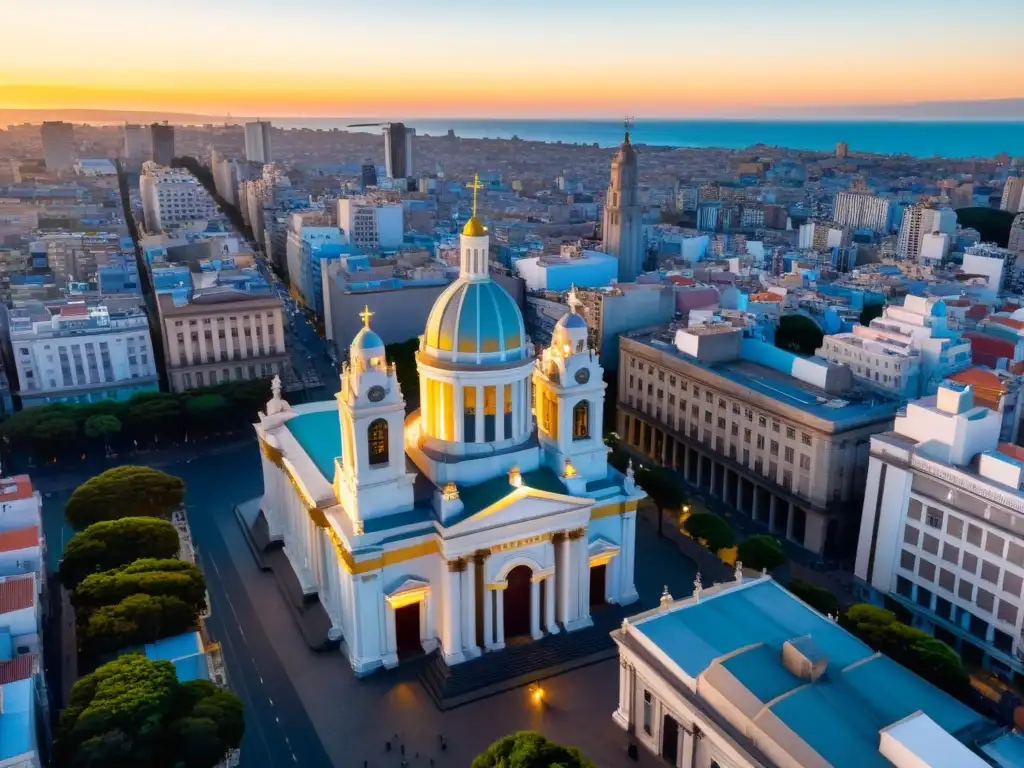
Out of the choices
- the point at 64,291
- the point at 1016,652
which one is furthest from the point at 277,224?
the point at 1016,652

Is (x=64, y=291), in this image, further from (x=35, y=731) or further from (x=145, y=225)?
(x=145, y=225)

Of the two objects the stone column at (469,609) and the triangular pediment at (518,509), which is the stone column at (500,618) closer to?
the stone column at (469,609)

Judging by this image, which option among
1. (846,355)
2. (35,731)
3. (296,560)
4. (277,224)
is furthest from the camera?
(277,224)

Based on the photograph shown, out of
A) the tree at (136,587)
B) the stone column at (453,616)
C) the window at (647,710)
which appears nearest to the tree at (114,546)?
the tree at (136,587)

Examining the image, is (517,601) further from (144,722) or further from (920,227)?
(920,227)

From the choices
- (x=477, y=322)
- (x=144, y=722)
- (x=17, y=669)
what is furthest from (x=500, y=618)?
(x=17, y=669)

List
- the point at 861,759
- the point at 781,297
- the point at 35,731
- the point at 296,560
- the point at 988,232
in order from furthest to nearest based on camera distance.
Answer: the point at 988,232, the point at 781,297, the point at 296,560, the point at 35,731, the point at 861,759
